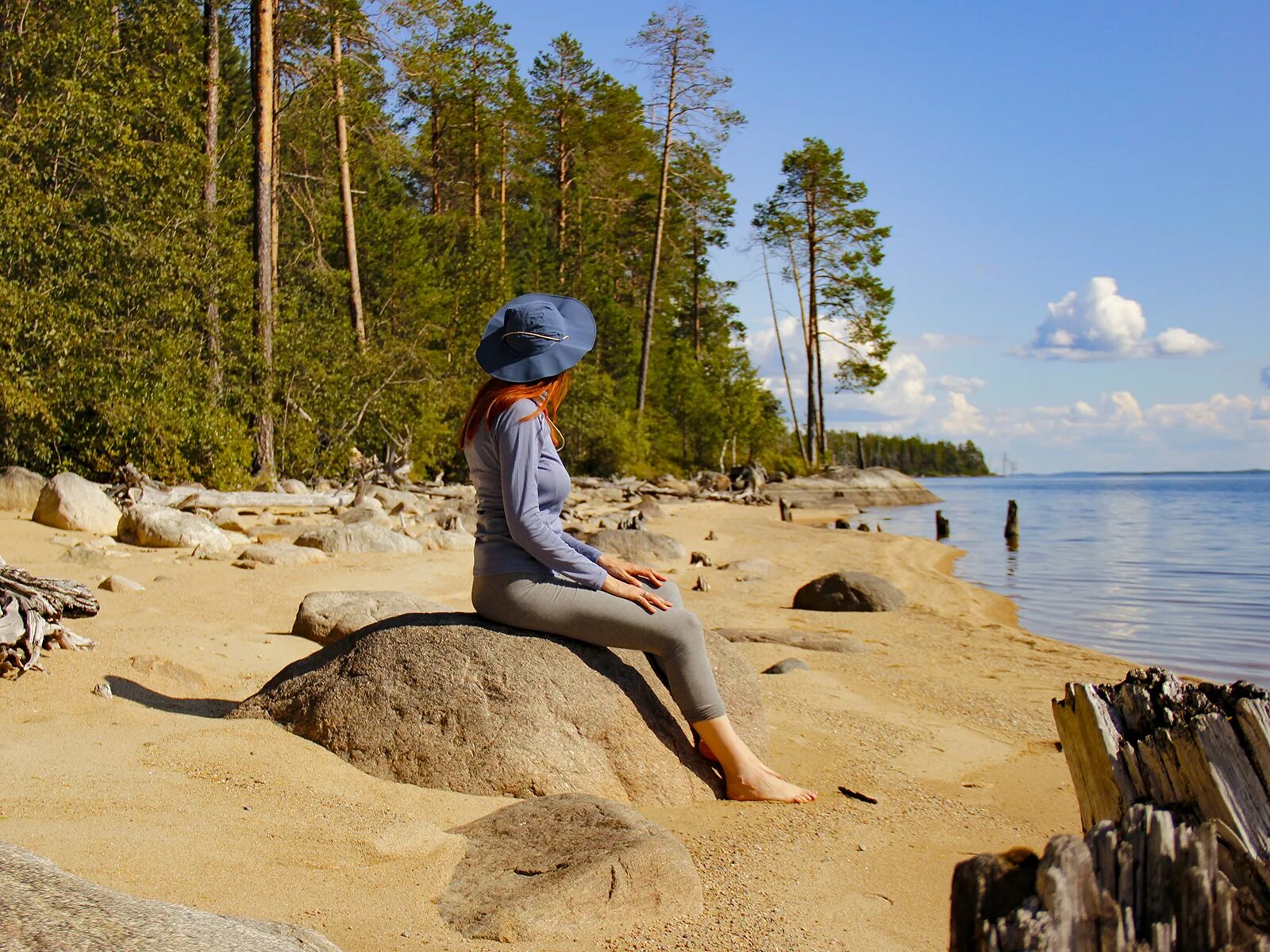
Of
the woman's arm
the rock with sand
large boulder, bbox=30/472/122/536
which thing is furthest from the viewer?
the rock with sand

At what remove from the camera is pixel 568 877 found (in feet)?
10.8

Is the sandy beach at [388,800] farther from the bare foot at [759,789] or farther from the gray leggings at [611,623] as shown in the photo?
the gray leggings at [611,623]

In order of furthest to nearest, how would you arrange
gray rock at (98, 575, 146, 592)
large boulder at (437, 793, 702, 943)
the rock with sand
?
the rock with sand → gray rock at (98, 575, 146, 592) → large boulder at (437, 793, 702, 943)

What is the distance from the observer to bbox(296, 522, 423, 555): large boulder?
12023 millimetres

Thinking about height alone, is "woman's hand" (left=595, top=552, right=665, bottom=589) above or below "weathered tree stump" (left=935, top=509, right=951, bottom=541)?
above

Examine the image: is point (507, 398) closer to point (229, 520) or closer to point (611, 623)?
point (611, 623)

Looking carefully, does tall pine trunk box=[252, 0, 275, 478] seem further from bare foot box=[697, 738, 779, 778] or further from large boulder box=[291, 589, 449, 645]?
bare foot box=[697, 738, 779, 778]

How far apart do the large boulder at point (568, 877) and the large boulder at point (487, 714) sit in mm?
504

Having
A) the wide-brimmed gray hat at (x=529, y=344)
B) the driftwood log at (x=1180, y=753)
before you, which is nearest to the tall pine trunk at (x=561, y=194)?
the wide-brimmed gray hat at (x=529, y=344)

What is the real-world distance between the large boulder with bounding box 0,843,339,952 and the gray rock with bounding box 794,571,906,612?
9.71 m

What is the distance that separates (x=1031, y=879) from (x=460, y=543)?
40.1 ft

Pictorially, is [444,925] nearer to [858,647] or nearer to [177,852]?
[177,852]

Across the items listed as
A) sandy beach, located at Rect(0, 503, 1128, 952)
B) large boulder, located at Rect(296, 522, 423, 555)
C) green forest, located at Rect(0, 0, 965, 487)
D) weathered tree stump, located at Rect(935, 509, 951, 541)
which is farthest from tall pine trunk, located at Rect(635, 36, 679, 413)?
sandy beach, located at Rect(0, 503, 1128, 952)

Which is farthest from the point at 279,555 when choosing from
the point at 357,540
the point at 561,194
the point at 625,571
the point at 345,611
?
the point at 561,194
